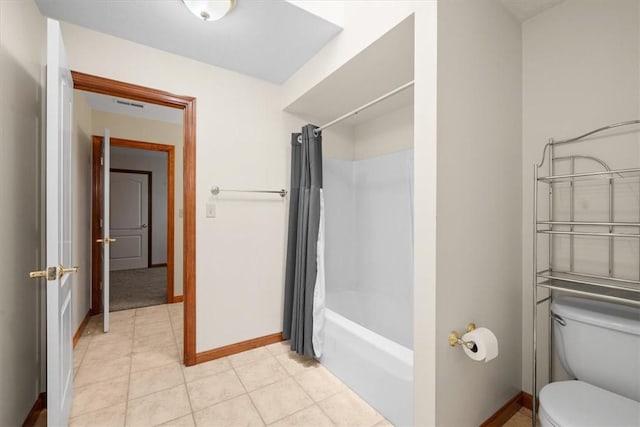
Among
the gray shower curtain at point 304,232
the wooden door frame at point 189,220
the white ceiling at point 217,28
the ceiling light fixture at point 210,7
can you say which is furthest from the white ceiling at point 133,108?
the gray shower curtain at point 304,232

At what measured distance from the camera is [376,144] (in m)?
2.65

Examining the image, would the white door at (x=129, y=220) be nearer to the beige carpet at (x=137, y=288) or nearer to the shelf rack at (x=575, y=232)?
the beige carpet at (x=137, y=288)

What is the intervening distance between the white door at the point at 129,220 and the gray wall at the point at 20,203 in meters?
4.39

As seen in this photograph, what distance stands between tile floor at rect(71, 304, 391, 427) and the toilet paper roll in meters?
0.67

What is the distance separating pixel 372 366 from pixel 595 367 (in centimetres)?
100

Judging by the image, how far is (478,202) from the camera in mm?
1369

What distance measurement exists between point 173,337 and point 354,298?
1683mm

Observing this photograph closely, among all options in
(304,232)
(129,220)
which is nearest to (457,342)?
(304,232)

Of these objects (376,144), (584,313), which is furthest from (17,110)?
(584,313)

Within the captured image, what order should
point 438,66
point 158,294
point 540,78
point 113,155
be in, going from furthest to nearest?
point 113,155 < point 158,294 < point 540,78 < point 438,66

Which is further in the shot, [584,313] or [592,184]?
[592,184]

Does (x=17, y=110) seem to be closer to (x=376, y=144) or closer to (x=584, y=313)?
(x=376, y=144)

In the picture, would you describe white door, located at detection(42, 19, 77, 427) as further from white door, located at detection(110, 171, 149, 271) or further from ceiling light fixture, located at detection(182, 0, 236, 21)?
white door, located at detection(110, 171, 149, 271)

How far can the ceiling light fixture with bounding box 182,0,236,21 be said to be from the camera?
1459 mm
